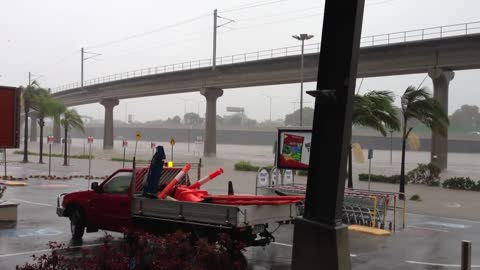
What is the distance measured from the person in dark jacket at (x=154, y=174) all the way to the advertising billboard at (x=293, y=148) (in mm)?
6875

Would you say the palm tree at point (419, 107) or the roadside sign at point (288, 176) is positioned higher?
the palm tree at point (419, 107)

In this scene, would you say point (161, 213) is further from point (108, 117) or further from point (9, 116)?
point (108, 117)

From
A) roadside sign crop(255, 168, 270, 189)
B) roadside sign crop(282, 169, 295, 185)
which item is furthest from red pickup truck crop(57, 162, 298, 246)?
roadside sign crop(282, 169, 295, 185)

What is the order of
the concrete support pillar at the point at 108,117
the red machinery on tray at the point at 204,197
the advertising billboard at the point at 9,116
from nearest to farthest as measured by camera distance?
the red machinery on tray at the point at 204,197 → the advertising billboard at the point at 9,116 → the concrete support pillar at the point at 108,117

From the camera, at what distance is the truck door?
1105 centimetres

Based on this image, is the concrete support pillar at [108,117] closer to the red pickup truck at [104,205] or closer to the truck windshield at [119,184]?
the red pickup truck at [104,205]

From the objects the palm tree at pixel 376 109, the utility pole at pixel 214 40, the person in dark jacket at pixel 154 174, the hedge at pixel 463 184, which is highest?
the utility pole at pixel 214 40

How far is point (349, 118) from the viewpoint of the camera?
5219 mm

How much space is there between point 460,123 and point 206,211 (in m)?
168

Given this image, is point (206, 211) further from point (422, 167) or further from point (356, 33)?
point (422, 167)

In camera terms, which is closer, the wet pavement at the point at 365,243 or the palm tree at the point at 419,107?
the wet pavement at the point at 365,243

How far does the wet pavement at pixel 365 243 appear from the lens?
10.3m

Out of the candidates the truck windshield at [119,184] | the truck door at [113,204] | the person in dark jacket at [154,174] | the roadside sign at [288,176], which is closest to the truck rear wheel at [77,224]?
the truck door at [113,204]

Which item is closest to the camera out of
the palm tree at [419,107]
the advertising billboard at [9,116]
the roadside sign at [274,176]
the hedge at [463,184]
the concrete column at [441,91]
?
the advertising billboard at [9,116]
